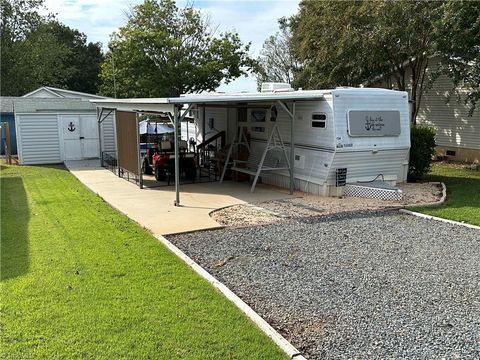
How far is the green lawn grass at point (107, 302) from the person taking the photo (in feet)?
11.5

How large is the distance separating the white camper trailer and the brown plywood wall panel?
218cm

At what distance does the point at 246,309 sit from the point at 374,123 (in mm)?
6851

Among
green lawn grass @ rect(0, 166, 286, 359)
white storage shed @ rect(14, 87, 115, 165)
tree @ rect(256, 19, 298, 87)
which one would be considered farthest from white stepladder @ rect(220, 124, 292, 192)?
→ tree @ rect(256, 19, 298, 87)

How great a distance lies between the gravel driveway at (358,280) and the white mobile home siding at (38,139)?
11145 millimetres

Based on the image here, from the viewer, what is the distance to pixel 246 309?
421 cm

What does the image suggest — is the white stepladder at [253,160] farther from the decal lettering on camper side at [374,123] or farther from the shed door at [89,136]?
the shed door at [89,136]

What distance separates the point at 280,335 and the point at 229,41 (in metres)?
24.1

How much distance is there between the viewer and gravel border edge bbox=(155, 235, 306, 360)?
11.6ft

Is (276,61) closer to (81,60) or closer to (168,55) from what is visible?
(168,55)

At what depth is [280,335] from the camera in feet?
12.3

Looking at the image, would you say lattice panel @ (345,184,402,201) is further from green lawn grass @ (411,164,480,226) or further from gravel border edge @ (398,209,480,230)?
gravel border edge @ (398,209,480,230)

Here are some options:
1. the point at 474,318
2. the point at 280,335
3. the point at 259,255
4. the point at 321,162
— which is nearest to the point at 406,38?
the point at 321,162

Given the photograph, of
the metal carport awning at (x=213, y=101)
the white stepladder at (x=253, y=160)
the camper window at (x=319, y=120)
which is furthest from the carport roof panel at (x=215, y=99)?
the white stepladder at (x=253, y=160)

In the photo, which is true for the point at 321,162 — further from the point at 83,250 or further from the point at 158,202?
the point at 83,250
